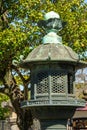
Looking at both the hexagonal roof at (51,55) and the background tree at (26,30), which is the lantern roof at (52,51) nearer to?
the hexagonal roof at (51,55)

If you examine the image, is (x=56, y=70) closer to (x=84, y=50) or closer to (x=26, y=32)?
(x=26, y=32)

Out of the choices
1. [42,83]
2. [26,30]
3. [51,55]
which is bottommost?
[42,83]

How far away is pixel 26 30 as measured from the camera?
17.2 m

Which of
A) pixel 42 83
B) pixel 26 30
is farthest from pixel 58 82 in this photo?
pixel 26 30

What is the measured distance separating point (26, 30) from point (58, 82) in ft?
31.4

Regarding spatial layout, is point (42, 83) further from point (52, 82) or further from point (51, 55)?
point (51, 55)

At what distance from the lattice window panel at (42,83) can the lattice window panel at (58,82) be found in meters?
0.12

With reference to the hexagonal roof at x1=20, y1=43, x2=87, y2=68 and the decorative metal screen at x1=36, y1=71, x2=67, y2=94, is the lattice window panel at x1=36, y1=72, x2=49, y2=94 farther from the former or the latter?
the hexagonal roof at x1=20, y1=43, x2=87, y2=68

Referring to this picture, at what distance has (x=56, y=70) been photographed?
7879 mm

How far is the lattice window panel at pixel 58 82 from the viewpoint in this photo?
306 inches

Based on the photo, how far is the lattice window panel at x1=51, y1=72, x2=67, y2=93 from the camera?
7.77 m

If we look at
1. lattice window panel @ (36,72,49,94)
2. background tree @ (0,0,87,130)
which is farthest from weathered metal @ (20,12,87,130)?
background tree @ (0,0,87,130)

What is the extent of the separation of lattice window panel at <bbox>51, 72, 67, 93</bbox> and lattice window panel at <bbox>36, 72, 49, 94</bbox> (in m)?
0.12

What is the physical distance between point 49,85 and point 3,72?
11.6 metres
